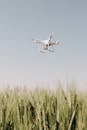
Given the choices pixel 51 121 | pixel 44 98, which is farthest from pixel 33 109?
pixel 51 121

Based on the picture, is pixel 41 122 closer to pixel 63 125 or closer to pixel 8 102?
pixel 63 125

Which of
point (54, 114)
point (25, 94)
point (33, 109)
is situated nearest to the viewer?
point (54, 114)

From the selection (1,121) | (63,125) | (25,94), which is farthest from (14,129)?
(25,94)

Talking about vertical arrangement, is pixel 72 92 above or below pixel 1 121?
above

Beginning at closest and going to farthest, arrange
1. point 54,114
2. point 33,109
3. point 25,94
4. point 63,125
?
point 63,125 < point 54,114 < point 33,109 < point 25,94

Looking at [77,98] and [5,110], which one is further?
[5,110]

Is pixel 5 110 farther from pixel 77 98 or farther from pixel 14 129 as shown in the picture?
pixel 77 98
